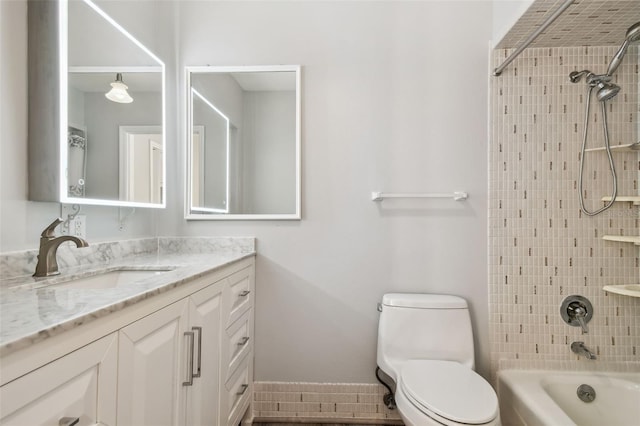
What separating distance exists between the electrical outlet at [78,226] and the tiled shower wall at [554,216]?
6.38ft

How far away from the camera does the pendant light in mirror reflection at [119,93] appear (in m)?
1.33

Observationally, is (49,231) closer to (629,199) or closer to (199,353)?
(199,353)

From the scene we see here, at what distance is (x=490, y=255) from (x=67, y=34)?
2106 mm

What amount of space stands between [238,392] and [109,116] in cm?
136

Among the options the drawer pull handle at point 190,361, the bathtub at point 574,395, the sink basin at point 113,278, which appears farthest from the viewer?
the bathtub at point 574,395

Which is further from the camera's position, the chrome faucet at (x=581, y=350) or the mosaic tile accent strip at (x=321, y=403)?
the mosaic tile accent strip at (x=321, y=403)

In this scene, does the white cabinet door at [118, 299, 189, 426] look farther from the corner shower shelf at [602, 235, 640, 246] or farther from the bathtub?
the corner shower shelf at [602, 235, 640, 246]

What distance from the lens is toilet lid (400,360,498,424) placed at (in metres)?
1.09

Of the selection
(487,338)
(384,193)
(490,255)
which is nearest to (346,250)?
(384,193)

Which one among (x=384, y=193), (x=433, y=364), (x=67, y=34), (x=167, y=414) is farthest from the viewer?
(x=384, y=193)

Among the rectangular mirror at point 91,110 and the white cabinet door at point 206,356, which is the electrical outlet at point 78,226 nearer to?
the rectangular mirror at point 91,110

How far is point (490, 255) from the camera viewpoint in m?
1.70

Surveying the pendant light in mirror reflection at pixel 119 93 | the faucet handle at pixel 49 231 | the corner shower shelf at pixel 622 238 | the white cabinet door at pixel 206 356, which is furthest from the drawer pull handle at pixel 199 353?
the corner shower shelf at pixel 622 238

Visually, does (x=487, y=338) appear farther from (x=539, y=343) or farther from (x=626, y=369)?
(x=626, y=369)
